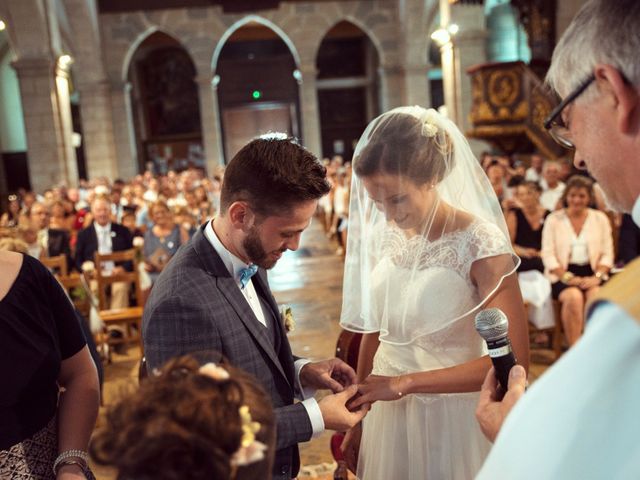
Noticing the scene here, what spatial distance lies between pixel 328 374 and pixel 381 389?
178 millimetres

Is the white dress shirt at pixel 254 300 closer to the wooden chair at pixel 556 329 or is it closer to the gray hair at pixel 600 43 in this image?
the gray hair at pixel 600 43

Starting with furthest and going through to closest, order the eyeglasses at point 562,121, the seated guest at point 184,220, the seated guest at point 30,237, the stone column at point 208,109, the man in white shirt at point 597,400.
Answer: the stone column at point 208,109
the seated guest at point 184,220
the seated guest at point 30,237
the eyeglasses at point 562,121
the man in white shirt at point 597,400

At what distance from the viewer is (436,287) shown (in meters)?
2.15

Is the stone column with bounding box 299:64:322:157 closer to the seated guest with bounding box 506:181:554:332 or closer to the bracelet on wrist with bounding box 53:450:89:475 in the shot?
the seated guest with bounding box 506:181:554:332

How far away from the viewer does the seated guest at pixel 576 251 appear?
551 cm

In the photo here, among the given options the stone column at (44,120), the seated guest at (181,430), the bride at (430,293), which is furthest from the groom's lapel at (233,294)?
the stone column at (44,120)

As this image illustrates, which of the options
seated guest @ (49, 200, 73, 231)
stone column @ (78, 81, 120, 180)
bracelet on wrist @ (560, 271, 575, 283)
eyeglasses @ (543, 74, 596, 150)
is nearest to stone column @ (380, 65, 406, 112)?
stone column @ (78, 81, 120, 180)

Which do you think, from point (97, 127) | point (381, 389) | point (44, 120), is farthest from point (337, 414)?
point (97, 127)

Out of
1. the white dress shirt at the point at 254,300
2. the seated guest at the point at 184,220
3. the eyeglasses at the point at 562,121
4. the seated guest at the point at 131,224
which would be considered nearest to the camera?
the eyeglasses at the point at 562,121

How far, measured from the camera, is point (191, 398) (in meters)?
0.89

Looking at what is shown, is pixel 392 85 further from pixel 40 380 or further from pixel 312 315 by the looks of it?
pixel 40 380

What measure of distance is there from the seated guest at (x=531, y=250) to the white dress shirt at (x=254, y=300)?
3.94 meters

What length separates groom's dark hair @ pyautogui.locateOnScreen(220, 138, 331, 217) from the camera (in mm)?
1774

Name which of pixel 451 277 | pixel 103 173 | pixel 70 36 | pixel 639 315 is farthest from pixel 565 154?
pixel 70 36
